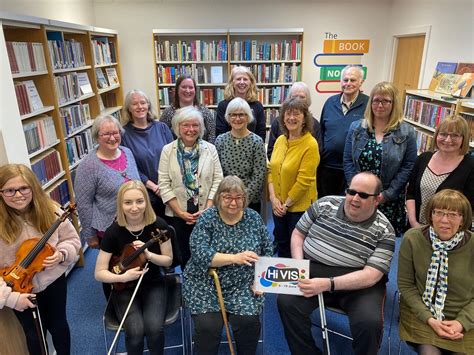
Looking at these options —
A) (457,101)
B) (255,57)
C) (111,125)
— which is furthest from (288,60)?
(111,125)

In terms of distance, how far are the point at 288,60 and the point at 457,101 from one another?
279 centimetres

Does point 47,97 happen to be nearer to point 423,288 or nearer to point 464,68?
point 423,288

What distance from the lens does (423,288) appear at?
1759 mm

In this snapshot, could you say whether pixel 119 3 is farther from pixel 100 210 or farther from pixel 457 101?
pixel 457 101

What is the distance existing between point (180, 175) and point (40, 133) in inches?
53.5

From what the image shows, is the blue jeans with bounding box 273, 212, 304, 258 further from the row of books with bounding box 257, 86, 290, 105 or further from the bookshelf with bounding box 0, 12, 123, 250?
the row of books with bounding box 257, 86, 290, 105

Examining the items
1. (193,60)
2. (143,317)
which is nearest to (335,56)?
(193,60)

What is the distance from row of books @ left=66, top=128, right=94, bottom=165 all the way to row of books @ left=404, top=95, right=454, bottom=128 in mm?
3894

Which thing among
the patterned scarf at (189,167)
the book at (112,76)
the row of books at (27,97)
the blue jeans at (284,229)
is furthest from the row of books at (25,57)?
the blue jeans at (284,229)

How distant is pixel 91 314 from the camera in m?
2.59

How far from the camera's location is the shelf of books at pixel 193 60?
528 centimetres

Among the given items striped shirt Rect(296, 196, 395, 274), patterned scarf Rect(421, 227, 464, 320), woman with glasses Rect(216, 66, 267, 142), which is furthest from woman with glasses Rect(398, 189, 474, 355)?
woman with glasses Rect(216, 66, 267, 142)

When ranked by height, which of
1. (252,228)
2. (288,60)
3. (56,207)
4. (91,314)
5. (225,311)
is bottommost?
(91,314)

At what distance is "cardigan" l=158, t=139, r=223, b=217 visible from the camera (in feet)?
7.56
